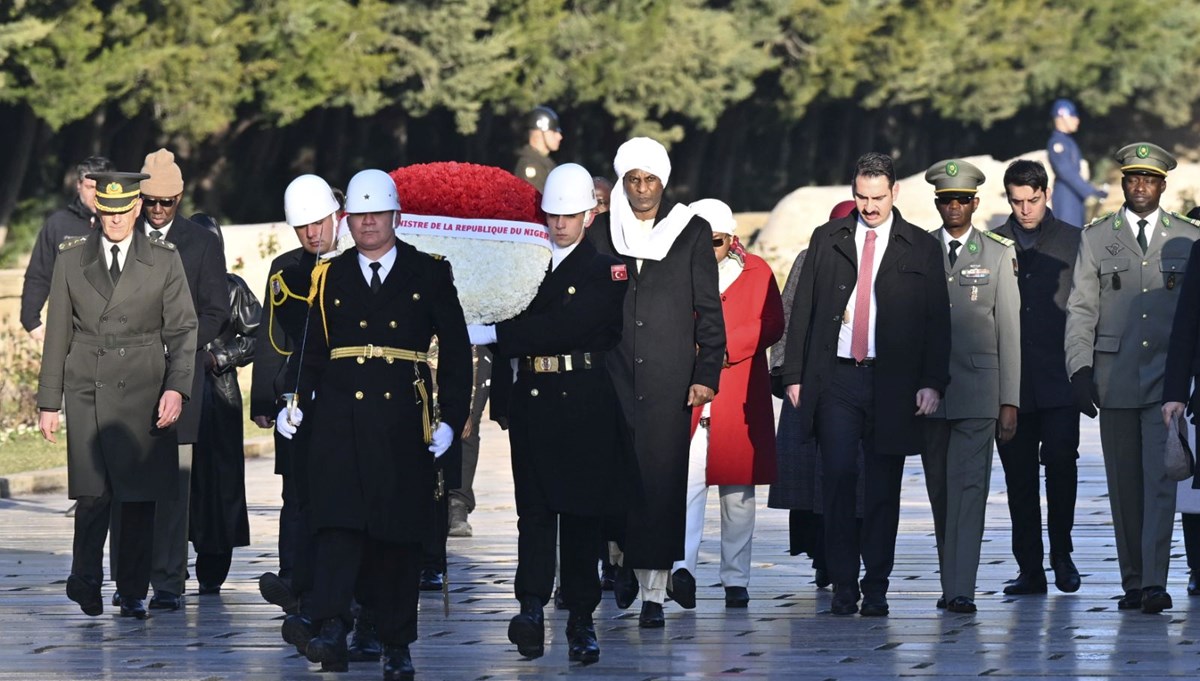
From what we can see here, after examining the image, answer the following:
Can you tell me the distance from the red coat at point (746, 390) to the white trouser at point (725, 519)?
0.31ft

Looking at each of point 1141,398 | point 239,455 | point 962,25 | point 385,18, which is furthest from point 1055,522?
point 962,25

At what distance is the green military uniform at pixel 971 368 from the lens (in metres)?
11.3

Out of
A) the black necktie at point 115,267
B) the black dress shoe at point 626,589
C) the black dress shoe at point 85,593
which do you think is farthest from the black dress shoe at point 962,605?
the black necktie at point 115,267

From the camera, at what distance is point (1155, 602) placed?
427 inches

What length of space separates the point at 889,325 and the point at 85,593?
11.8 feet

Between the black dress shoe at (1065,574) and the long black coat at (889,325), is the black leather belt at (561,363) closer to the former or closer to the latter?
the long black coat at (889,325)

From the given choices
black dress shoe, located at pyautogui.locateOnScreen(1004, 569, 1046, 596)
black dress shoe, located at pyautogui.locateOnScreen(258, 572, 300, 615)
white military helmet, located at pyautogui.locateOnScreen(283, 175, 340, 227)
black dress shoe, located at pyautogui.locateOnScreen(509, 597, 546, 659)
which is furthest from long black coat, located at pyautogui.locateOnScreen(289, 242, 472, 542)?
black dress shoe, located at pyautogui.locateOnScreen(1004, 569, 1046, 596)

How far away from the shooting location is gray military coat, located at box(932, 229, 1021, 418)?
11375 millimetres

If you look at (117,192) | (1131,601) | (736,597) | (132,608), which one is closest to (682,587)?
(736,597)

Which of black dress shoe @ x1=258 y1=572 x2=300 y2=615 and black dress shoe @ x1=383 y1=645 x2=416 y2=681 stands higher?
black dress shoe @ x1=258 y1=572 x2=300 y2=615

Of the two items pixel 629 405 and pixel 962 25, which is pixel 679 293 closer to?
pixel 629 405

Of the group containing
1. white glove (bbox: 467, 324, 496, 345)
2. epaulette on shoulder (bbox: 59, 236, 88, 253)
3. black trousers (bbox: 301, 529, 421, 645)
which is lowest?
black trousers (bbox: 301, 529, 421, 645)

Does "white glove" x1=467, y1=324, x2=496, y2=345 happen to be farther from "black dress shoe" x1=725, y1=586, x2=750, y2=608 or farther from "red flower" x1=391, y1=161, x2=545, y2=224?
"black dress shoe" x1=725, y1=586, x2=750, y2=608

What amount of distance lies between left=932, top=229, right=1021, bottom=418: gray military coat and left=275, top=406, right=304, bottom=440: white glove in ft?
10.5
